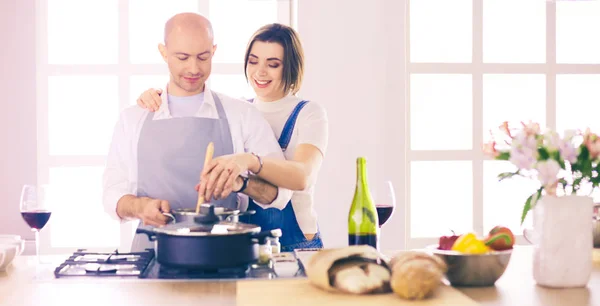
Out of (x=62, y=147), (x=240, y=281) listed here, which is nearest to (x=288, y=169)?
(x=240, y=281)

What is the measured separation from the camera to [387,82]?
13.0 ft

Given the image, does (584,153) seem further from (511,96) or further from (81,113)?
(81,113)

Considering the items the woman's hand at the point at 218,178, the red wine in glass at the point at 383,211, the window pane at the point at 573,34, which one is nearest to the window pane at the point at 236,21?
the window pane at the point at 573,34

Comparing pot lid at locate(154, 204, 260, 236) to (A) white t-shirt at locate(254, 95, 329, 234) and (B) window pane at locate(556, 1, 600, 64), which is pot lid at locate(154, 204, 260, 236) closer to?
(A) white t-shirt at locate(254, 95, 329, 234)

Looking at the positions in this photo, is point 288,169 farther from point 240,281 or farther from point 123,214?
point 240,281

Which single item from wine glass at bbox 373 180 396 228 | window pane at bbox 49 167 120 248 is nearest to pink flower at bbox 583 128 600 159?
wine glass at bbox 373 180 396 228

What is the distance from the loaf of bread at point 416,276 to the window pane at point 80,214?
9.36 ft

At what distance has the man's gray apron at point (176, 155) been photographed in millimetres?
2494

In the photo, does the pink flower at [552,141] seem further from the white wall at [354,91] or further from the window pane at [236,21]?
the window pane at [236,21]

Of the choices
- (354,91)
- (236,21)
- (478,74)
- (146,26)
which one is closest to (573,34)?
(478,74)

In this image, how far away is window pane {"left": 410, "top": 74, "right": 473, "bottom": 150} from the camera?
4.12 m

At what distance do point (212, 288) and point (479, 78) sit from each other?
9.16 ft

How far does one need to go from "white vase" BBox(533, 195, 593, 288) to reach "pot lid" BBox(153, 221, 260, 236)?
2.17ft

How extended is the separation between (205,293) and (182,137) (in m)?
1.03
